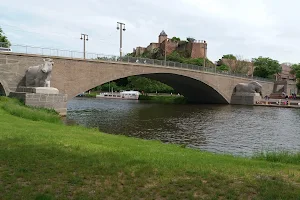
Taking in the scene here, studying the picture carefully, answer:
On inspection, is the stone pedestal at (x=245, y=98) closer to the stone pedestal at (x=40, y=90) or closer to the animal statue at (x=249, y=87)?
the animal statue at (x=249, y=87)

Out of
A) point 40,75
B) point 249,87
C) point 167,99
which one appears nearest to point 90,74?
point 40,75

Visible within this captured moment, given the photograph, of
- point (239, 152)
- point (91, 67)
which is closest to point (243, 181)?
point (239, 152)

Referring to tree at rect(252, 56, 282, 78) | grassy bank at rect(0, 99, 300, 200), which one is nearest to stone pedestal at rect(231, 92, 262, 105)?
tree at rect(252, 56, 282, 78)

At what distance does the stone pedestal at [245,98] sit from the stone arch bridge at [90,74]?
2631 millimetres

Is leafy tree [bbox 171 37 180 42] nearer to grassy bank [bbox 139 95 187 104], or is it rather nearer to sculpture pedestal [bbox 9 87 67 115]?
grassy bank [bbox 139 95 187 104]

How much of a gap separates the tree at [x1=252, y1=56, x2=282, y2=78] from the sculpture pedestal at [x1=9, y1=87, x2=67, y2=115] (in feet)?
255

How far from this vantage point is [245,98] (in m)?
63.0

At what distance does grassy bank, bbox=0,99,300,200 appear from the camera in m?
5.73

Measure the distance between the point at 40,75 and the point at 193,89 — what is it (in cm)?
4122

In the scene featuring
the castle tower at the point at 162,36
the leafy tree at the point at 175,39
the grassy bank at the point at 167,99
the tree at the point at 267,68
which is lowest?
the grassy bank at the point at 167,99

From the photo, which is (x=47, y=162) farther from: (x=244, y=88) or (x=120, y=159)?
(x=244, y=88)

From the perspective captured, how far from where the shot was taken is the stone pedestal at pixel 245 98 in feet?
202

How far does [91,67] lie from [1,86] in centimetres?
979

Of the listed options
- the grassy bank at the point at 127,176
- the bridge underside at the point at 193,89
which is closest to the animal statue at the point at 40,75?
the grassy bank at the point at 127,176
